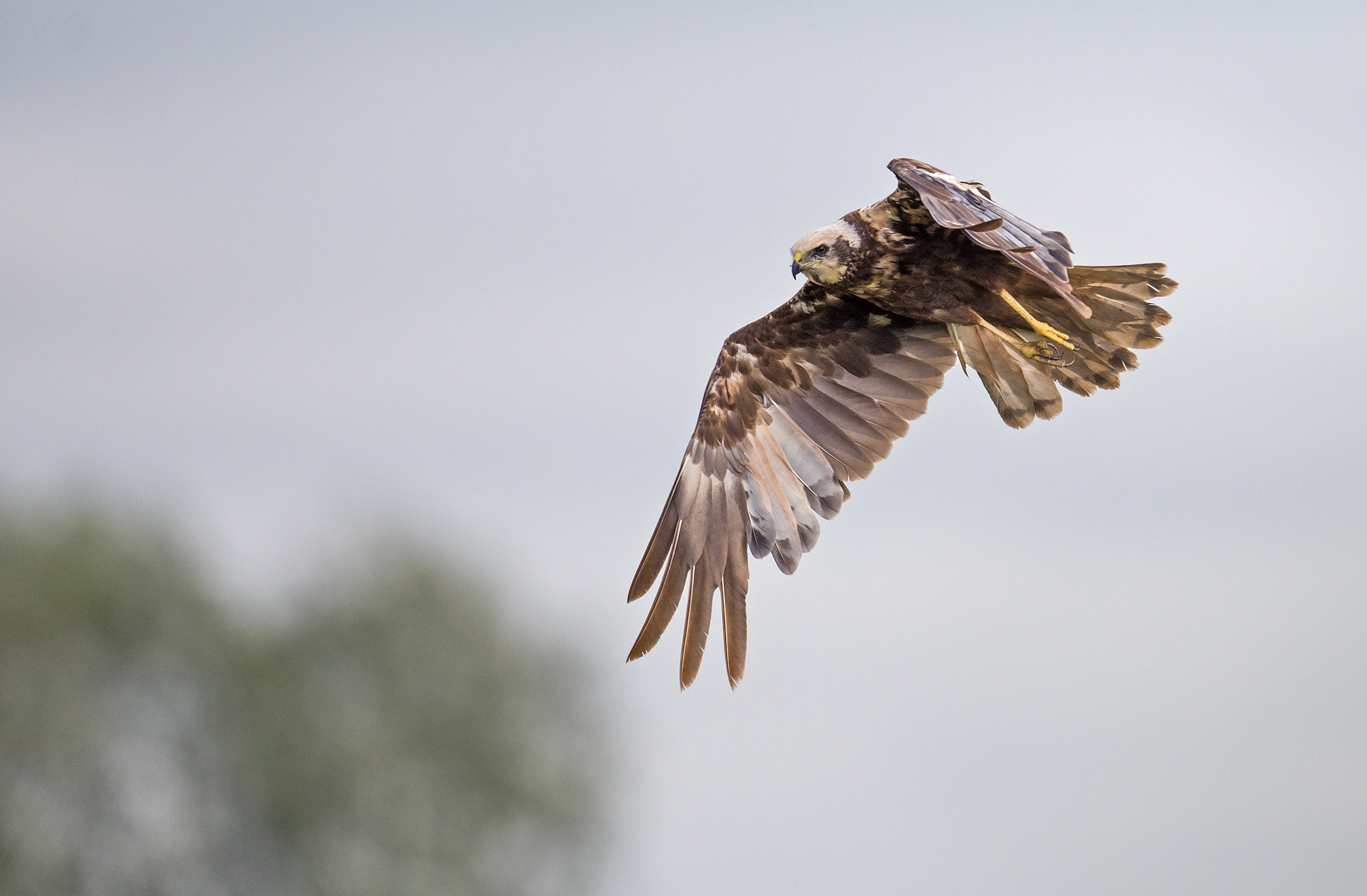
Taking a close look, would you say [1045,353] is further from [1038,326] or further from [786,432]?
[786,432]

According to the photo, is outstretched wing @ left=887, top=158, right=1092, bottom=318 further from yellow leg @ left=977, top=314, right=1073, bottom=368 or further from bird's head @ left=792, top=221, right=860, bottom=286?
yellow leg @ left=977, top=314, right=1073, bottom=368

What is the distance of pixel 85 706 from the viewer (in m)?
23.0

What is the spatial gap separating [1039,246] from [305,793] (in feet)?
64.6

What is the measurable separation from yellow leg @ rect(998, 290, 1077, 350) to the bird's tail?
0.73ft

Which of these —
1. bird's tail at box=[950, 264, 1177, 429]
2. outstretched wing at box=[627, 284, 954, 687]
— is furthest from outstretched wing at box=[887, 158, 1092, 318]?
outstretched wing at box=[627, 284, 954, 687]

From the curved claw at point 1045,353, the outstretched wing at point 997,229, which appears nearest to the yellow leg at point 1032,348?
the curved claw at point 1045,353

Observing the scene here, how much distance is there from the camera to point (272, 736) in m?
23.0

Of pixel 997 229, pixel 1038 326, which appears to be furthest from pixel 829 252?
pixel 997 229

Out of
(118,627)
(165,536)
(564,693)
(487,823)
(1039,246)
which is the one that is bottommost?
(1039,246)

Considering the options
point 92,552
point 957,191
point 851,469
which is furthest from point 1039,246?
point 92,552

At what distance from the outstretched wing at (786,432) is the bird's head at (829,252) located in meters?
0.73

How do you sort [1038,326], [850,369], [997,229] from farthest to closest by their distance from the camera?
[850,369] < [1038,326] < [997,229]

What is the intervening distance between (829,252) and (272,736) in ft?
Result: 59.4

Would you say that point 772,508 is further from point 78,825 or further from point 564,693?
point 78,825
